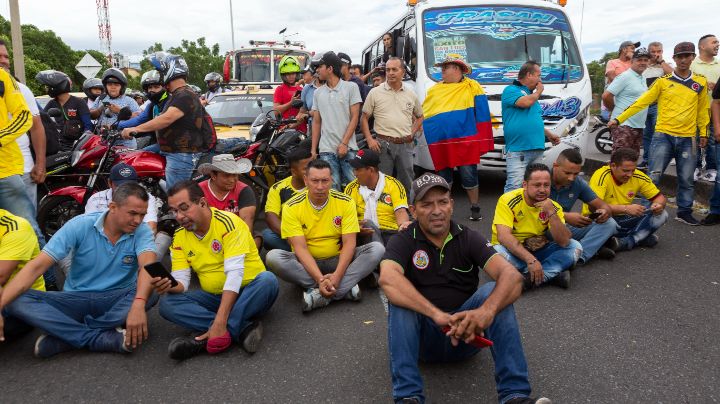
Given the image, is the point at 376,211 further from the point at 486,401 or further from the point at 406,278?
the point at 486,401

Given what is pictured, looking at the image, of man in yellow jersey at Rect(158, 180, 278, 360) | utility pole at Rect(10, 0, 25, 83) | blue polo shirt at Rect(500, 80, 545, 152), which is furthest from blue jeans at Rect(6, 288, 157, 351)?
→ utility pole at Rect(10, 0, 25, 83)

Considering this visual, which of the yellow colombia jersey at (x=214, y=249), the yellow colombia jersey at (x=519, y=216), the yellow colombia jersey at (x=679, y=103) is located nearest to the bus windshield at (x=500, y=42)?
the yellow colombia jersey at (x=679, y=103)

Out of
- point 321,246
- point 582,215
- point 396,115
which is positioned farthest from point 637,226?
point 321,246

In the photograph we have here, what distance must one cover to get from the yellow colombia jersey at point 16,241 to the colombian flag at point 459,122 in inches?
175

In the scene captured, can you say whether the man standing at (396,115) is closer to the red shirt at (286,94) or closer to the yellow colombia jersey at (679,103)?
the red shirt at (286,94)

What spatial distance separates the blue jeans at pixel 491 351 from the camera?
2.59 metres

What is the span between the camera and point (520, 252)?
4195 millimetres

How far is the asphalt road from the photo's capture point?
9.68ft

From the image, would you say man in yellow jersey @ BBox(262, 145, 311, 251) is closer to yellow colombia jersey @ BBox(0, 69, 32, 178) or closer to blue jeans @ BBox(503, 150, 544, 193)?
yellow colombia jersey @ BBox(0, 69, 32, 178)

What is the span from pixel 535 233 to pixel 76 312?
3465 mm

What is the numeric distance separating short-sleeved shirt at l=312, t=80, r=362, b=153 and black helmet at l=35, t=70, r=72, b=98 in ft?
10.5

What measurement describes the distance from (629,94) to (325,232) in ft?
16.3

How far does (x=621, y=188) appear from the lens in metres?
5.15

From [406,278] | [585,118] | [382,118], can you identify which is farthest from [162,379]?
[585,118]
